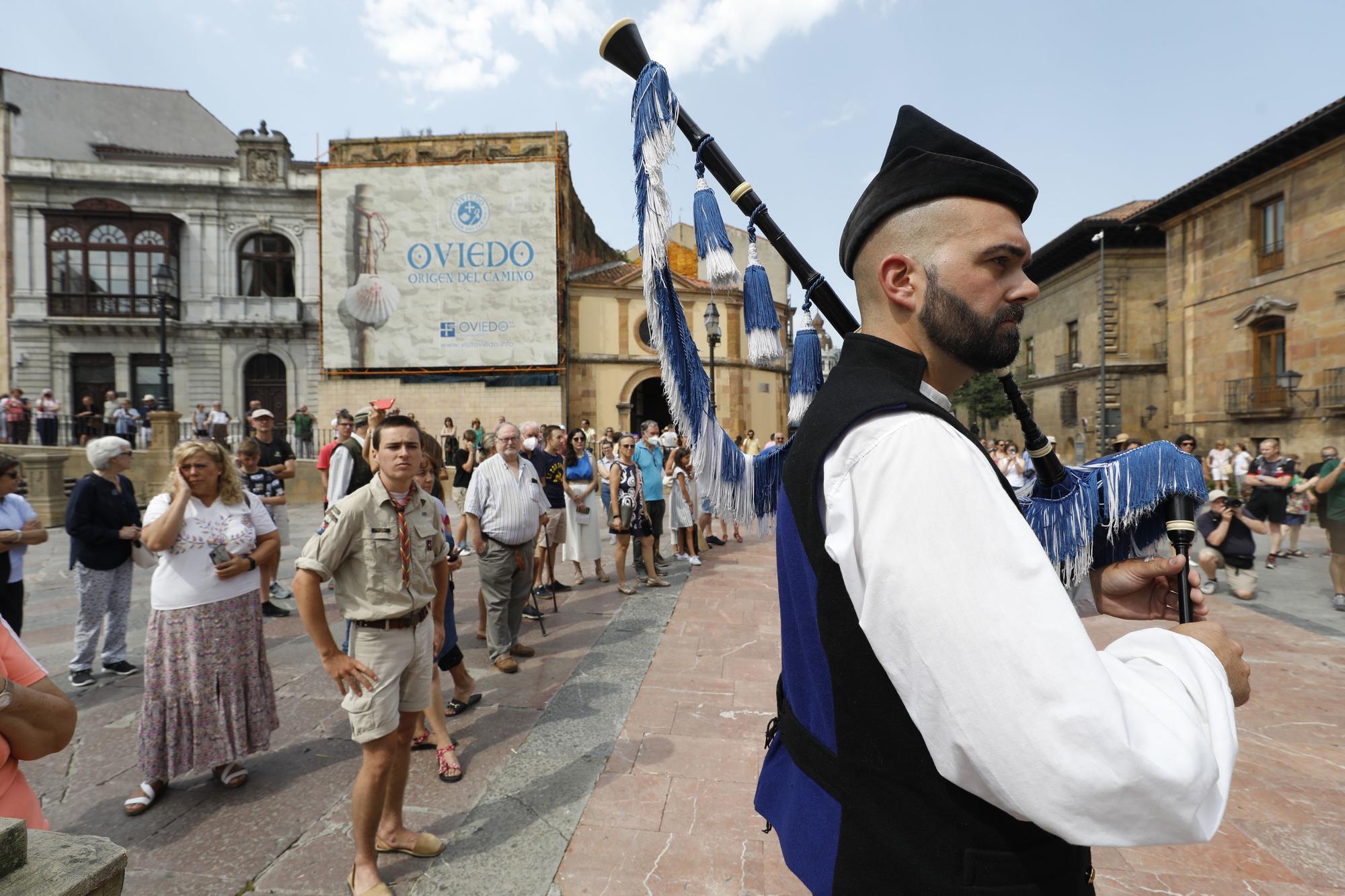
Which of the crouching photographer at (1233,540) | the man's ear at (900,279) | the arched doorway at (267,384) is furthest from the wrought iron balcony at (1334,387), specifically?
the arched doorway at (267,384)

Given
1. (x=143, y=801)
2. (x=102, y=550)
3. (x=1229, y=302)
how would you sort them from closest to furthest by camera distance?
(x=143, y=801)
(x=102, y=550)
(x=1229, y=302)

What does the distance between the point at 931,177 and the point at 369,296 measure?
25.0m

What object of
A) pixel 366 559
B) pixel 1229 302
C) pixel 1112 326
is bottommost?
pixel 366 559

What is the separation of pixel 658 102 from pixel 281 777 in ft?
12.0

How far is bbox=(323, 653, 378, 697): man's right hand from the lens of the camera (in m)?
2.57

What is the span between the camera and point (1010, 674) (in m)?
0.72

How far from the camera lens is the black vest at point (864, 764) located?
0.91 metres

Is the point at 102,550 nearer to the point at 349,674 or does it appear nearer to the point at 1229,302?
the point at 349,674

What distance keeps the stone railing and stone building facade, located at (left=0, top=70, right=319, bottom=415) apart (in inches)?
1103

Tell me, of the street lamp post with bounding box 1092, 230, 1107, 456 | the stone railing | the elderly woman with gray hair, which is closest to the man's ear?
the stone railing

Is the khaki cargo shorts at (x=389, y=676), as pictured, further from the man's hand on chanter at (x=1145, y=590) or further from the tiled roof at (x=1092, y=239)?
the tiled roof at (x=1092, y=239)

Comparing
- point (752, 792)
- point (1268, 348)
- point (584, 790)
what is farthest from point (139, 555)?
point (1268, 348)

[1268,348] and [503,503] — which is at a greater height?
[1268,348]

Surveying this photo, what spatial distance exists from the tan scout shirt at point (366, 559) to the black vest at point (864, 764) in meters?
2.12
